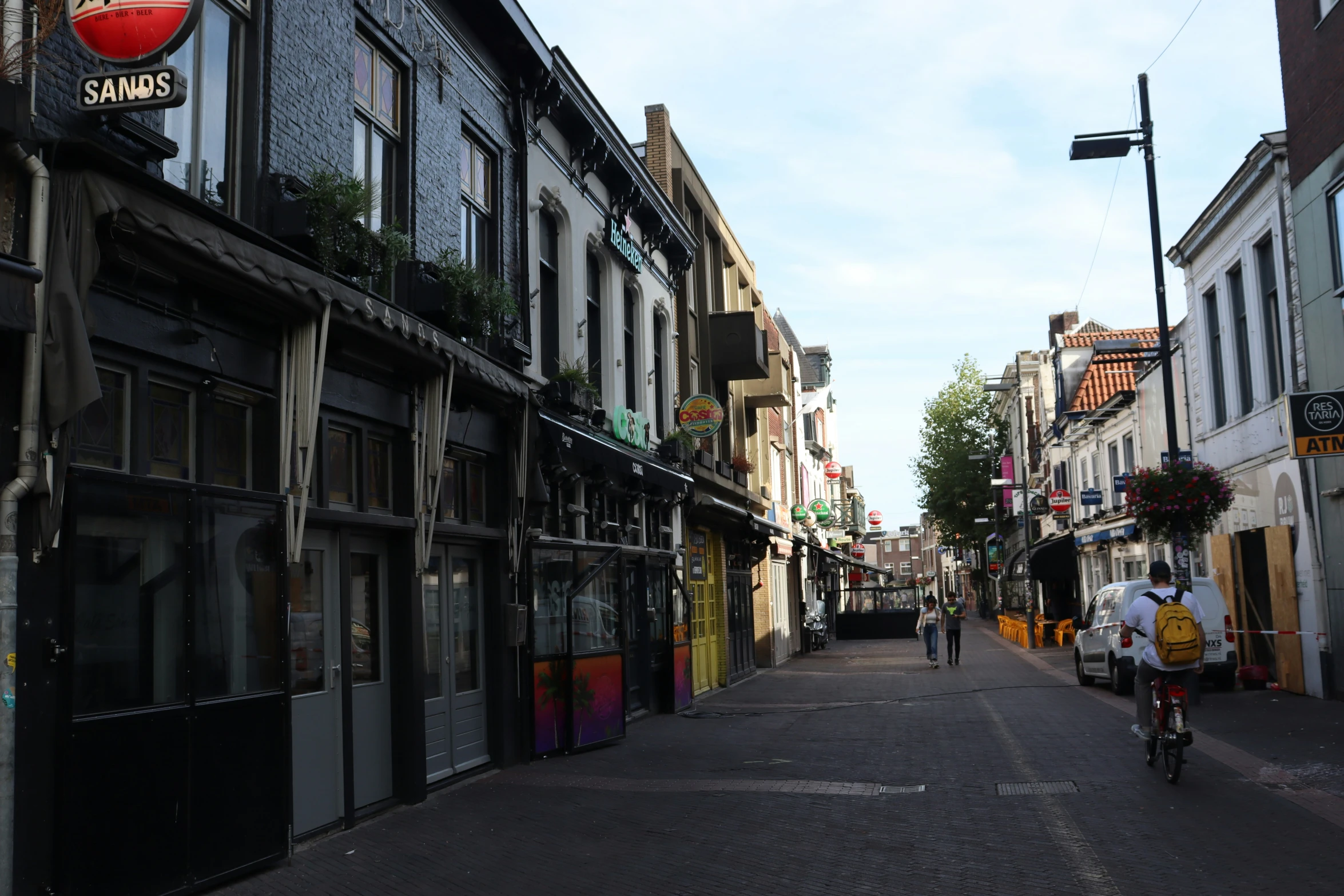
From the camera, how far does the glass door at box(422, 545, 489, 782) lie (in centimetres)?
1081

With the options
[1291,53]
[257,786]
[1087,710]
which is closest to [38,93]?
[257,786]

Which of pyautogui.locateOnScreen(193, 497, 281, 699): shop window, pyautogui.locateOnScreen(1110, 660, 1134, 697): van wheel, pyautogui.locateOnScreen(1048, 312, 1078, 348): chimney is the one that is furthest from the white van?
pyautogui.locateOnScreen(1048, 312, 1078, 348): chimney

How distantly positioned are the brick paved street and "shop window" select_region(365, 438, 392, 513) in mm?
2499

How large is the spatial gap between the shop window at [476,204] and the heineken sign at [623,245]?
155 inches

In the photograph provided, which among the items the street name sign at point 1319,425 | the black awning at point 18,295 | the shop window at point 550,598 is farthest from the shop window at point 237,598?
the street name sign at point 1319,425

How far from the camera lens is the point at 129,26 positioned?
248 inches

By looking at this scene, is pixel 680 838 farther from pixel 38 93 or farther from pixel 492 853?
pixel 38 93

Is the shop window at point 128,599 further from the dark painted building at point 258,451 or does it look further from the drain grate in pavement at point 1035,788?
the drain grate in pavement at point 1035,788

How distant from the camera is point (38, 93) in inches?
245

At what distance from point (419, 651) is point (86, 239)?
16.6 feet

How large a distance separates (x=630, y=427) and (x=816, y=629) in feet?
76.2

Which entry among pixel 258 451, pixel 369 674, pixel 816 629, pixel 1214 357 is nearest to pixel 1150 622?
pixel 369 674

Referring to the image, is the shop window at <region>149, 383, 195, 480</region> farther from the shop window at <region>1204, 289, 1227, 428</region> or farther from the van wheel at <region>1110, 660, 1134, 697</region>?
the shop window at <region>1204, 289, 1227, 428</region>

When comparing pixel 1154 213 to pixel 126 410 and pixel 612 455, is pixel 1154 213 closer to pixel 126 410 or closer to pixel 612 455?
pixel 612 455
